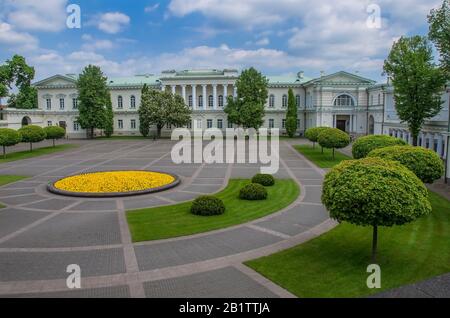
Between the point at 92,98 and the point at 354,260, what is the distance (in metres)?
67.2

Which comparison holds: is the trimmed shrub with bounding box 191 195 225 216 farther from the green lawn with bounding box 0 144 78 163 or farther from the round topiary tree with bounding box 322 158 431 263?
the green lawn with bounding box 0 144 78 163

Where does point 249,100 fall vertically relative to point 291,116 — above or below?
above

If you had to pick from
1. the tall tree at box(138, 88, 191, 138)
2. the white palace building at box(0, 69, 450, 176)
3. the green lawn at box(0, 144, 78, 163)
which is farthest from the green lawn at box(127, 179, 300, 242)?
the white palace building at box(0, 69, 450, 176)

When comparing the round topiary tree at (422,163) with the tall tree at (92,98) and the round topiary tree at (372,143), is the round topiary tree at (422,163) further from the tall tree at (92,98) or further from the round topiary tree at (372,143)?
the tall tree at (92,98)

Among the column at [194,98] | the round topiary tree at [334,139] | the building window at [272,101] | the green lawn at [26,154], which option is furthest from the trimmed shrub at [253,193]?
the building window at [272,101]

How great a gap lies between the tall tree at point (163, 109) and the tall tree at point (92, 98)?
322 inches

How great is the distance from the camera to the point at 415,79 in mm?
38531

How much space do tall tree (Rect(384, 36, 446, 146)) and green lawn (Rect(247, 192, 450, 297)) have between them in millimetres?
25281

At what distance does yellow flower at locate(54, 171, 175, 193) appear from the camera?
82.9ft

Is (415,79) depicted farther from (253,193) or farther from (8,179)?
(8,179)

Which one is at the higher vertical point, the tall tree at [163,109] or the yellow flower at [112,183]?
the tall tree at [163,109]

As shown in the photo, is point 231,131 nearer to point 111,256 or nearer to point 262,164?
point 262,164

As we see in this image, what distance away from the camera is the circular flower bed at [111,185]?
24578 mm

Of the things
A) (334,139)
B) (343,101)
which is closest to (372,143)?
(334,139)
